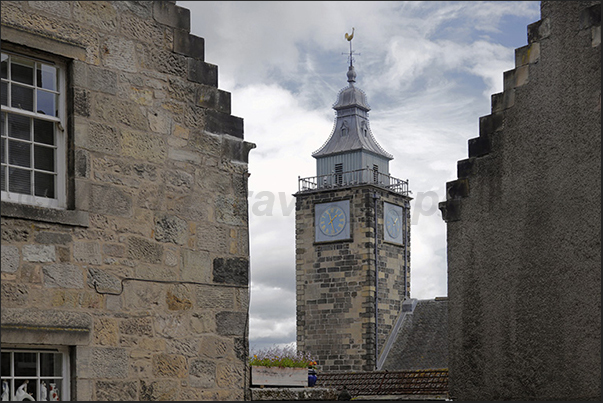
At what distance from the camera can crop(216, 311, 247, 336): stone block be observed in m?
8.30

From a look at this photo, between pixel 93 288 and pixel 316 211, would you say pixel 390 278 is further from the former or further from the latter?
pixel 93 288

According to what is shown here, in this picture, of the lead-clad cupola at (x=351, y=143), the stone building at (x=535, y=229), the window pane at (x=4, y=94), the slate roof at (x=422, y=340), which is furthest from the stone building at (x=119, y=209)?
the lead-clad cupola at (x=351, y=143)

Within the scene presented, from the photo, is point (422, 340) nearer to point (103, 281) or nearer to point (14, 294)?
point (103, 281)

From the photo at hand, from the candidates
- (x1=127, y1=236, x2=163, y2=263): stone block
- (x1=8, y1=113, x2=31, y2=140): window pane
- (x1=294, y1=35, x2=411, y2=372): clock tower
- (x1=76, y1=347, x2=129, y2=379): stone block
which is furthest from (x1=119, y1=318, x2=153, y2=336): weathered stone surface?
(x1=294, y1=35, x2=411, y2=372): clock tower

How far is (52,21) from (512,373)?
6377mm

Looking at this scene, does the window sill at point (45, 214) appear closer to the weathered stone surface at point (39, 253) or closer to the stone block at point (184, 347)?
the weathered stone surface at point (39, 253)

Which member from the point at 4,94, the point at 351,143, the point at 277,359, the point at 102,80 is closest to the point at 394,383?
the point at 277,359

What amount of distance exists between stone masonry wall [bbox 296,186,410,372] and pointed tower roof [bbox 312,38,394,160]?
16.7 feet

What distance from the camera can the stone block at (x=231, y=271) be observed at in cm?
837

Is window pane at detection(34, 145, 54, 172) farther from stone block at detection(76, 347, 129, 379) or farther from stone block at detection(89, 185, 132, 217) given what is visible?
stone block at detection(76, 347, 129, 379)

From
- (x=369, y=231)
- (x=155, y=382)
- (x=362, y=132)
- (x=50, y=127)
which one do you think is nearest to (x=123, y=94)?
(x=50, y=127)

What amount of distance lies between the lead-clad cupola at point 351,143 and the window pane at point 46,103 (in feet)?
118

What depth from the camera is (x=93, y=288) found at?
734cm

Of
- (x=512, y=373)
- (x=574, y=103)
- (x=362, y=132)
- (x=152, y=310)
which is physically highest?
(x=362, y=132)
